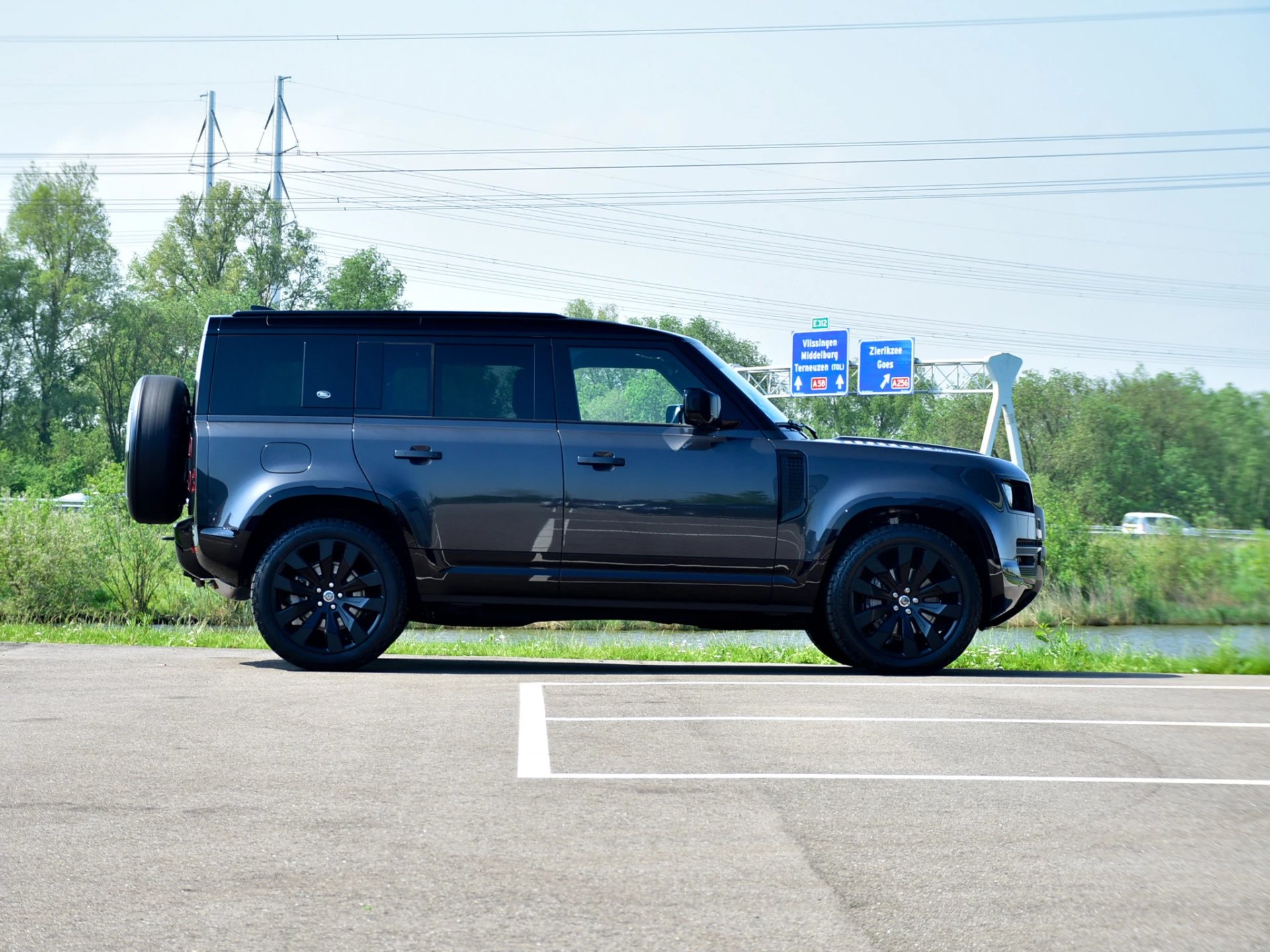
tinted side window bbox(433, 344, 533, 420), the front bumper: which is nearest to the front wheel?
the front bumper

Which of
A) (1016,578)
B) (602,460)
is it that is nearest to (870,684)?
(1016,578)

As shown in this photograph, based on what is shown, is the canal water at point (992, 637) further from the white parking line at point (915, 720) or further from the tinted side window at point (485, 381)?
the tinted side window at point (485, 381)

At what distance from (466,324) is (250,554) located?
6.43 ft

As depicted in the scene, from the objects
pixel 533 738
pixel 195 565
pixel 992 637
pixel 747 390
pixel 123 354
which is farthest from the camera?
pixel 123 354

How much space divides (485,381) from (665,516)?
1.42 meters

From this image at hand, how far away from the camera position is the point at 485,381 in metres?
8.75

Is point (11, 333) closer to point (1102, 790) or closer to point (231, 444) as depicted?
point (231, 444)

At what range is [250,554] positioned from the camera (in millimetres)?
8680

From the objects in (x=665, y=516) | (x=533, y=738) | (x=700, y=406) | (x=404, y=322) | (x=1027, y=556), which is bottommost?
(x=533, y=738)

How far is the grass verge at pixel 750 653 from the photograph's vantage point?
11.1 metres

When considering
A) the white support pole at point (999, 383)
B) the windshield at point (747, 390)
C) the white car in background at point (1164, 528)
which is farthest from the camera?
the white support pole at point (999, 383)

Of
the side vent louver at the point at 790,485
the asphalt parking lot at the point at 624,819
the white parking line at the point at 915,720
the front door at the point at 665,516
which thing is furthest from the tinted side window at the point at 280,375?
the white parking line at the point at 915,720

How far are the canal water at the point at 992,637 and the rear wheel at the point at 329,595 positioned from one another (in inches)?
249

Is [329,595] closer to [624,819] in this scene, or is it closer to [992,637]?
[624,819]
